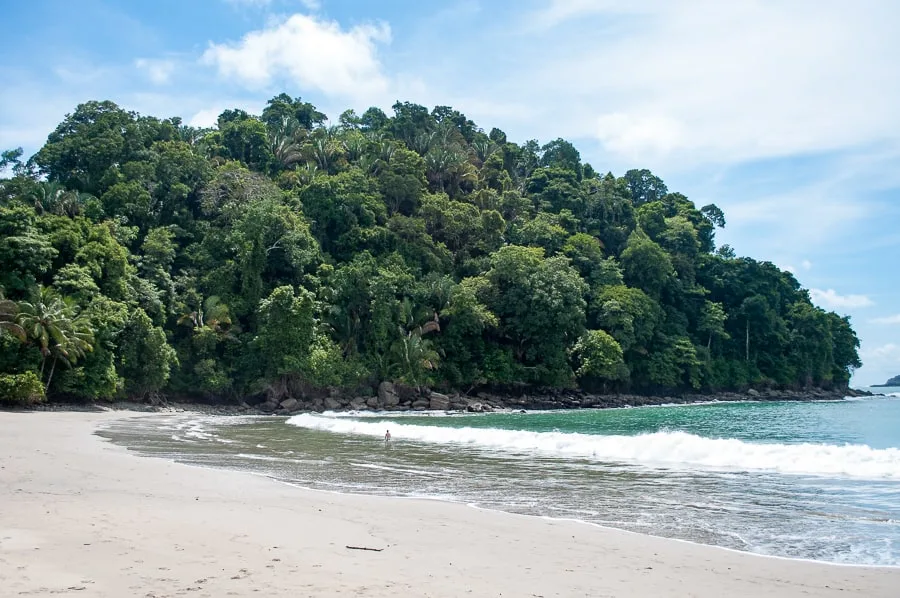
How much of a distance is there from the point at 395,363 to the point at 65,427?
92.1 feet

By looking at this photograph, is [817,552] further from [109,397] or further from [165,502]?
[109,397]

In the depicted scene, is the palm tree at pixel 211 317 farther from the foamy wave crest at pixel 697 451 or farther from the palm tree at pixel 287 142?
the foamy wave crest at pixel 697 451

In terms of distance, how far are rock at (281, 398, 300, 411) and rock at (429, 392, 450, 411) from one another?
981cm

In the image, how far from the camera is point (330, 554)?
292 inches

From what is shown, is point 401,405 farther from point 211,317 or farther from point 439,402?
point 211,317

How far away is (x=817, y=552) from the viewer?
28.5 ft

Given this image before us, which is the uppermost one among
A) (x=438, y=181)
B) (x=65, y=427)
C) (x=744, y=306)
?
(x=438, y=181)

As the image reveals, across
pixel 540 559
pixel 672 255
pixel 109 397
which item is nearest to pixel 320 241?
pixel 109 397

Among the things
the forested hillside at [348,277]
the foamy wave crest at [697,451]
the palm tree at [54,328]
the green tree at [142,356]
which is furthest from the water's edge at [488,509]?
the green tree at [142,356]

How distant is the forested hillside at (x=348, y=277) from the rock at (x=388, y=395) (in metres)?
1.12

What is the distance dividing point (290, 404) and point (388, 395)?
7193 millimetres

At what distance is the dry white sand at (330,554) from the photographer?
20.1ft

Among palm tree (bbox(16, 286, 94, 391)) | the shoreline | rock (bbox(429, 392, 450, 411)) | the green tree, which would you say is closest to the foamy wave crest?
palm tree (bbox(16, 286, 94, 391))

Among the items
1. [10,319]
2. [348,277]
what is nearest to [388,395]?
[348,277]
